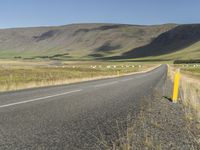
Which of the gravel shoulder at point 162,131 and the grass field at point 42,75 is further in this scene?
the grass field at point 42,75

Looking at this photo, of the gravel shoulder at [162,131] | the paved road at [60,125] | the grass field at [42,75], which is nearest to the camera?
the paved road at [60,125]

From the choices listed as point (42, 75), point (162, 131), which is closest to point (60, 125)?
point (162, 131)

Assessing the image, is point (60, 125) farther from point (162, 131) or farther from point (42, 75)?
point (42, 75)

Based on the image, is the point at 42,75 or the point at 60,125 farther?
the point at 42,75

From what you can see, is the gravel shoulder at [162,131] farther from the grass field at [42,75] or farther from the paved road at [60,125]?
the grass field at [42,75]

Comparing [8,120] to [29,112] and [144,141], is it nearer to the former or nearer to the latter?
[29,112]

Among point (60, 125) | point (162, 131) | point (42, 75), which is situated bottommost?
point (42, 75)

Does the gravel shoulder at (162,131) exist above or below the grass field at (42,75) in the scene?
above

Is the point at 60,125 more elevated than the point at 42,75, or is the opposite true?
the point at 60,125

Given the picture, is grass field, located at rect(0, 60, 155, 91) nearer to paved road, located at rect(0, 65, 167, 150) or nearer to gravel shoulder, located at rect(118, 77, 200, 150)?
paved road, located at rect(0, 65, 167, 150)

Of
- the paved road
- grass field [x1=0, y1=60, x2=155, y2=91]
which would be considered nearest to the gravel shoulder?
the paved road

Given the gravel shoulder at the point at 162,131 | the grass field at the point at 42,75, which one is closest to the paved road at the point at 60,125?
the gravel shoulder at the point at 162,131

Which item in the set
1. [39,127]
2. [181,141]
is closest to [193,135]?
[181,141]

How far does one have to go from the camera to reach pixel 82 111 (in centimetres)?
1034
